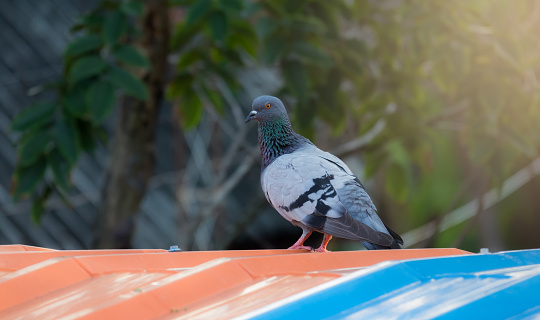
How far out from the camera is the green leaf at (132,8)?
3.63m

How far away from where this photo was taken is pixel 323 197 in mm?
2627

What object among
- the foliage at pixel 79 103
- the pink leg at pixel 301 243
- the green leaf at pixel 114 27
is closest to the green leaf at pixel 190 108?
the foliage at pixel 79 103

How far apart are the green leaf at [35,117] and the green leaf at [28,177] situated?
193 millimetres

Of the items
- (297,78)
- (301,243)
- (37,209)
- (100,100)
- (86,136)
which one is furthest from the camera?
(37,209)

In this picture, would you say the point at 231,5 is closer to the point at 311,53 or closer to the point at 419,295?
the point at 311,53

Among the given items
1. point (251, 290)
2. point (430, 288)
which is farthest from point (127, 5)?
point (430, 288)

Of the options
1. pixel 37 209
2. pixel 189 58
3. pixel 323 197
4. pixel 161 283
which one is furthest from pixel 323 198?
pixel 37 209

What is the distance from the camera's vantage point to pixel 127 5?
12.1 ft

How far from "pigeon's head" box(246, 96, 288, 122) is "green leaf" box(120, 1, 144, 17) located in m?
1.03

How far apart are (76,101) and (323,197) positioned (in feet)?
5.30

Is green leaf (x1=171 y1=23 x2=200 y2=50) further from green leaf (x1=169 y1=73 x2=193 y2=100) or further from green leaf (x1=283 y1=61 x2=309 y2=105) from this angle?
green leaf (x1=283 y1=61 x2=309 y2=105)

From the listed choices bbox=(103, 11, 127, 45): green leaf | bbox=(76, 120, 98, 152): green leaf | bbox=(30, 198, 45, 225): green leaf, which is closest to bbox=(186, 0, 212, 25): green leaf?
bbox=(103, 11, 127, 45): green leaf

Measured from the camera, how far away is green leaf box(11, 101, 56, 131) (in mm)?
3723

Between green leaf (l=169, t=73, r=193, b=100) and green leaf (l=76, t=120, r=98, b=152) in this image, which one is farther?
green leaf (l=169, t=73, r=193, b=100)
